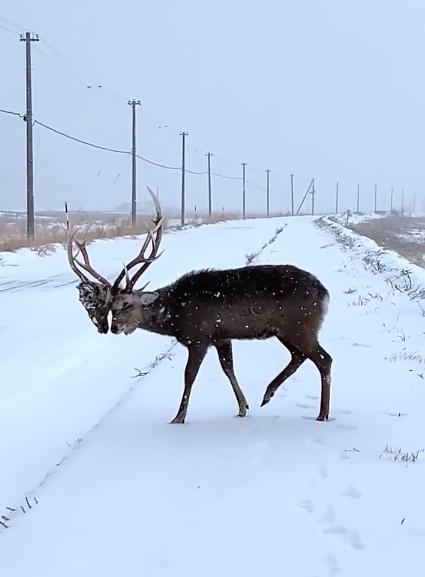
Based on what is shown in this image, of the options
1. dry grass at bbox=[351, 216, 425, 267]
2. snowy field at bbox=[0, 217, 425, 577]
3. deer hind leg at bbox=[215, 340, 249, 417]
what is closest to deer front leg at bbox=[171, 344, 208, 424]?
snowy field at bbox=[0, 217, 425, 577]

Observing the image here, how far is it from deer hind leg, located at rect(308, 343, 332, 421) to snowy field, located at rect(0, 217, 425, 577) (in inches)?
4.5

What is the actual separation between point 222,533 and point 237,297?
266 centimetres

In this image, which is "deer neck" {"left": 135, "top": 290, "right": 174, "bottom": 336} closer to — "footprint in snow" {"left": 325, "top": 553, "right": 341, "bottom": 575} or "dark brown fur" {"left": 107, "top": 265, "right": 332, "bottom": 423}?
"dark brown fur" {"left": 107, "top": 265, "right": 332, "bottom": 423}

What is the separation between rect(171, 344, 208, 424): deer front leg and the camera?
245 inches

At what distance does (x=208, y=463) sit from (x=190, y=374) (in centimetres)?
125

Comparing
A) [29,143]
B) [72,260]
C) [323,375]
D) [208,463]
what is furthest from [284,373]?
[29,143]

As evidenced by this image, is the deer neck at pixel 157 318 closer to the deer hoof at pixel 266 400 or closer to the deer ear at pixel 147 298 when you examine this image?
the deer ear at pixel 147 298

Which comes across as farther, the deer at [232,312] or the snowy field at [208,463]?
the deer at [232,312]

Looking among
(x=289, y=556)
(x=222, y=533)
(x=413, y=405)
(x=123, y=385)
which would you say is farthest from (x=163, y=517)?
(x=123, y=385)

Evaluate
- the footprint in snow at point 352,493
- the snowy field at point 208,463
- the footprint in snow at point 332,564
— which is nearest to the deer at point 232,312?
the snowy field at point 208,463

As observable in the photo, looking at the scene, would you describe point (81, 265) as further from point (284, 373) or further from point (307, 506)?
point (307, 506)

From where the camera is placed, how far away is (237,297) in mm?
6367

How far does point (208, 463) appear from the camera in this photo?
5.17 m

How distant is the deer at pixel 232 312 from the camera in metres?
6.30
